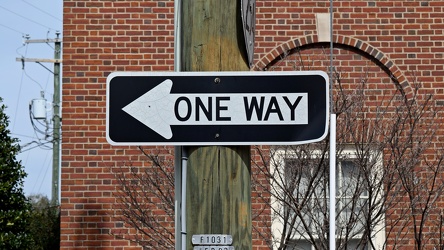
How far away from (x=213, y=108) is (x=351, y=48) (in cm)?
818

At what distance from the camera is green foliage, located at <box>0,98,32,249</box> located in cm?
1664

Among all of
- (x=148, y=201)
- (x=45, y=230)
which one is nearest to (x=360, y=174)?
(x=148, y=201)

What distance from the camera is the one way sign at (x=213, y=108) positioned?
14.3 feet

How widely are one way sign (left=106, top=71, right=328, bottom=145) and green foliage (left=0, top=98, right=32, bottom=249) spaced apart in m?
12.5

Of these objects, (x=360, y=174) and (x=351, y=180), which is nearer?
(x=360, y=174)

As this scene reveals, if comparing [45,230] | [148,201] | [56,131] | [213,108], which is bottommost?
[45,230]

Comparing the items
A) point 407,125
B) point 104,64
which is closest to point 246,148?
point 407,125

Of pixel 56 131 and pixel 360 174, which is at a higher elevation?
pixel 56 131

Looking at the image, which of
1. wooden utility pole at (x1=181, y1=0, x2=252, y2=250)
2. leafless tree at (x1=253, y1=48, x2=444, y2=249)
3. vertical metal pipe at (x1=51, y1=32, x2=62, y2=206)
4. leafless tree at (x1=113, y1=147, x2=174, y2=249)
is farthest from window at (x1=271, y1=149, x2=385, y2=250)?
vertical metal pipe at (x1=51, y1=32, x2=62, y2=206)

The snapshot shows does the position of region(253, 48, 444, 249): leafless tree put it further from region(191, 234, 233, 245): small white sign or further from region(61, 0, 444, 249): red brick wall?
region(191, 234, 233, 245): small white sign

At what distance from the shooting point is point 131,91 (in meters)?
4.38

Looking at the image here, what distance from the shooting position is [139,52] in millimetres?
12195

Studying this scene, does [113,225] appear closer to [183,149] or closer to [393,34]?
[393,34]

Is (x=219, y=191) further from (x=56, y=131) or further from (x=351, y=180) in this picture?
(x=56, y=131)
